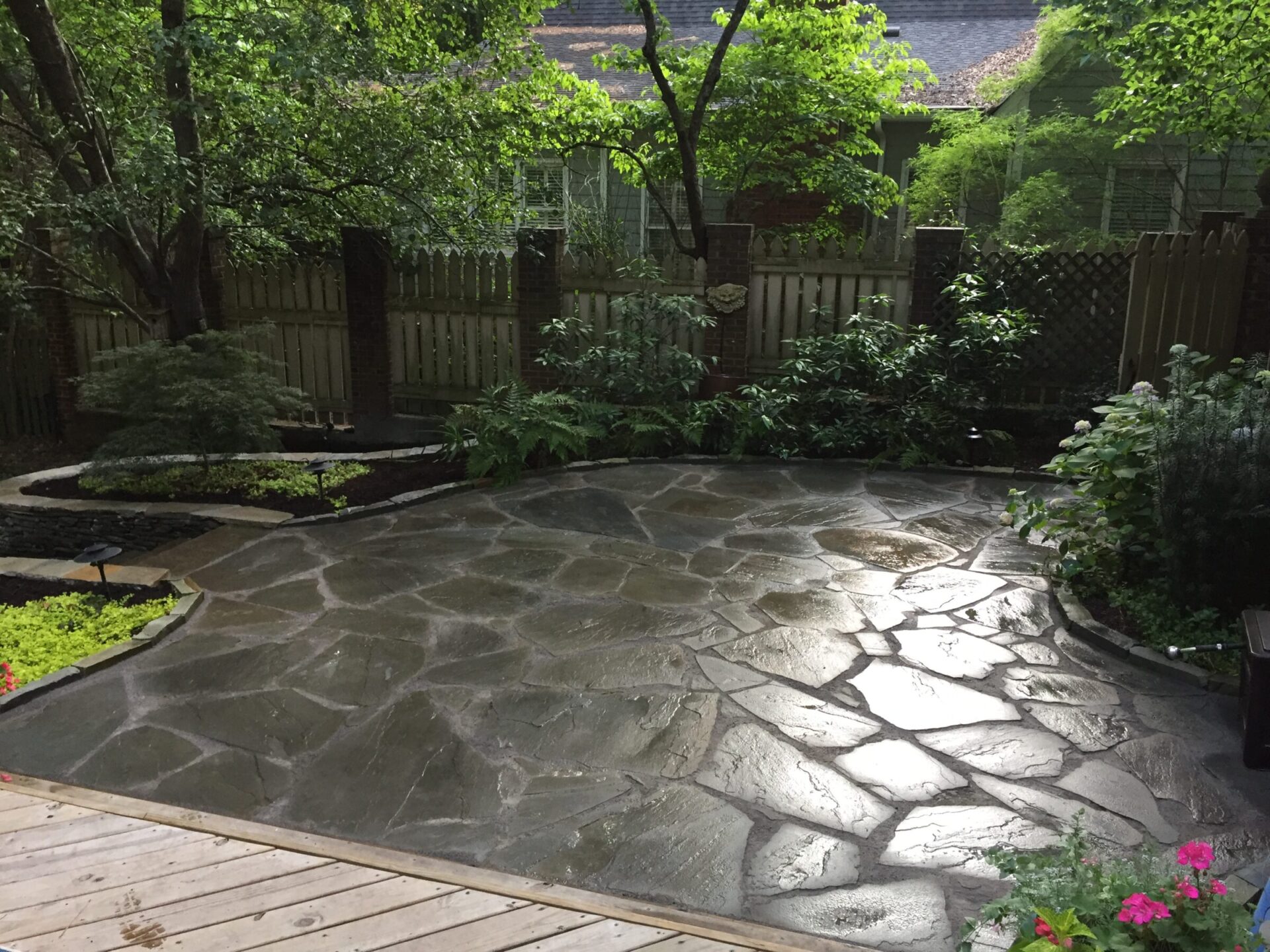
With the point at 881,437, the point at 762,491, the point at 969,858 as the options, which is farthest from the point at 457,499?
the point at 969,858

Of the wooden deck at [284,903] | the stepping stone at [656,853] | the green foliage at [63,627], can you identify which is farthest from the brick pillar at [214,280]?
the stepping stone at [656,853]

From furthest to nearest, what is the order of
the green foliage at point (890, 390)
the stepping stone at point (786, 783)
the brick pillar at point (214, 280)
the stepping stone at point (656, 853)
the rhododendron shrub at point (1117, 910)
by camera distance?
the brick pillar at point (214, 280) < the green foliage at point (890, 390) < the stepping stone at point (786, 783) < the stepping stone at point (656, 853) < the rhododendron shrub at point (1117, 910)

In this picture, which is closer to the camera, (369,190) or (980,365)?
(980,365)

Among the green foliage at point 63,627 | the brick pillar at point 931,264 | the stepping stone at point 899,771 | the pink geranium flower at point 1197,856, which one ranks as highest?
the brick pillar at point 931,264

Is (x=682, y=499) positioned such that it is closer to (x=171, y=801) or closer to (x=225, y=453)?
(x=225, y=453)

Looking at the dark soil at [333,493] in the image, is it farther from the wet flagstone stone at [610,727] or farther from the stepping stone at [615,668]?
the wet flagstone stone at [610,727]

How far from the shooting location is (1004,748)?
3.42m

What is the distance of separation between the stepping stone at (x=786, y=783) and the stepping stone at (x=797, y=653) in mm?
566

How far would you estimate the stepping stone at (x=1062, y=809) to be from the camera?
2.89 metres

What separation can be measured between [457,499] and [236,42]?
3.77m

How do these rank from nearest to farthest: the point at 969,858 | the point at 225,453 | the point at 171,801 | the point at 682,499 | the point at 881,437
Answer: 1. the point at 969,858
2. the point at 171,801
3. the point at 682,499
4. the point at 225,453
5. the point at 881,437

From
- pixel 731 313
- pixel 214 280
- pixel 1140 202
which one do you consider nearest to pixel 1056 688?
pixel 731 313

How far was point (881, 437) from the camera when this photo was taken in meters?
7.79

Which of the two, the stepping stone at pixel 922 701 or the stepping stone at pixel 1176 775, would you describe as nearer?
the stepping stone at pixel 1176 775
